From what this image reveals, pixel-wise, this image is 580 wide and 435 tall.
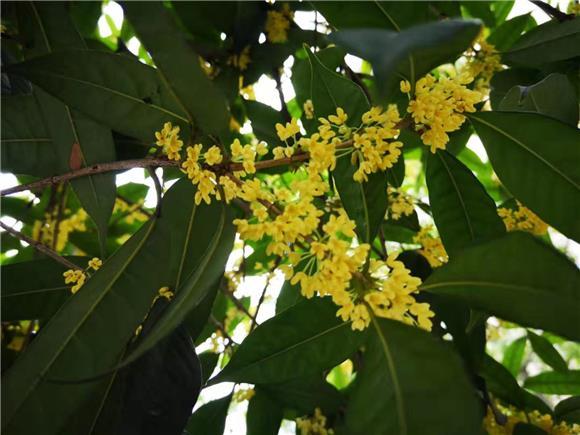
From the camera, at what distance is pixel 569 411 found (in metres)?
1.08

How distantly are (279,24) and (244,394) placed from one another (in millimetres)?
905

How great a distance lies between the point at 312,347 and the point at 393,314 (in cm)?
23

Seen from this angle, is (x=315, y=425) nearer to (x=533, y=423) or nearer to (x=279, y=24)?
(x=533, y=423)

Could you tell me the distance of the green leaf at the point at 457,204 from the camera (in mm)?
928

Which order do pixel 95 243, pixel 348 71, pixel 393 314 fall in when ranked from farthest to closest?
pixel 95 243 < pixel 348 71 < pixel 393 314

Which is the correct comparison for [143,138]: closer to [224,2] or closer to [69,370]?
[69,370]

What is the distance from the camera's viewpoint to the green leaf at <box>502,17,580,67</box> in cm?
99

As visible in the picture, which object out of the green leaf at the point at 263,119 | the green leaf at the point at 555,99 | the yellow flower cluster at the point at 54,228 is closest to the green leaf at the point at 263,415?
the green leaf at the point at 263,119

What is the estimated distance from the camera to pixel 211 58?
1438 millimetres

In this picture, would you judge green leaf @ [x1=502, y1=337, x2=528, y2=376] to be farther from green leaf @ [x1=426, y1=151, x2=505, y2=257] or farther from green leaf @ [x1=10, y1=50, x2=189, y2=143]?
green leaf @ [x1=10, y1=50, x2=189, y2=143]

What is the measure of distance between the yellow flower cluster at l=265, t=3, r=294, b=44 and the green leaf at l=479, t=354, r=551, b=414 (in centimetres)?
91

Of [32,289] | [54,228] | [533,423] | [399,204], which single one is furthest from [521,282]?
[54,228]

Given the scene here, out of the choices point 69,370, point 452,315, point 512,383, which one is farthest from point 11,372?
point 512,383

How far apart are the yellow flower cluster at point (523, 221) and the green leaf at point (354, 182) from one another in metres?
0.33
